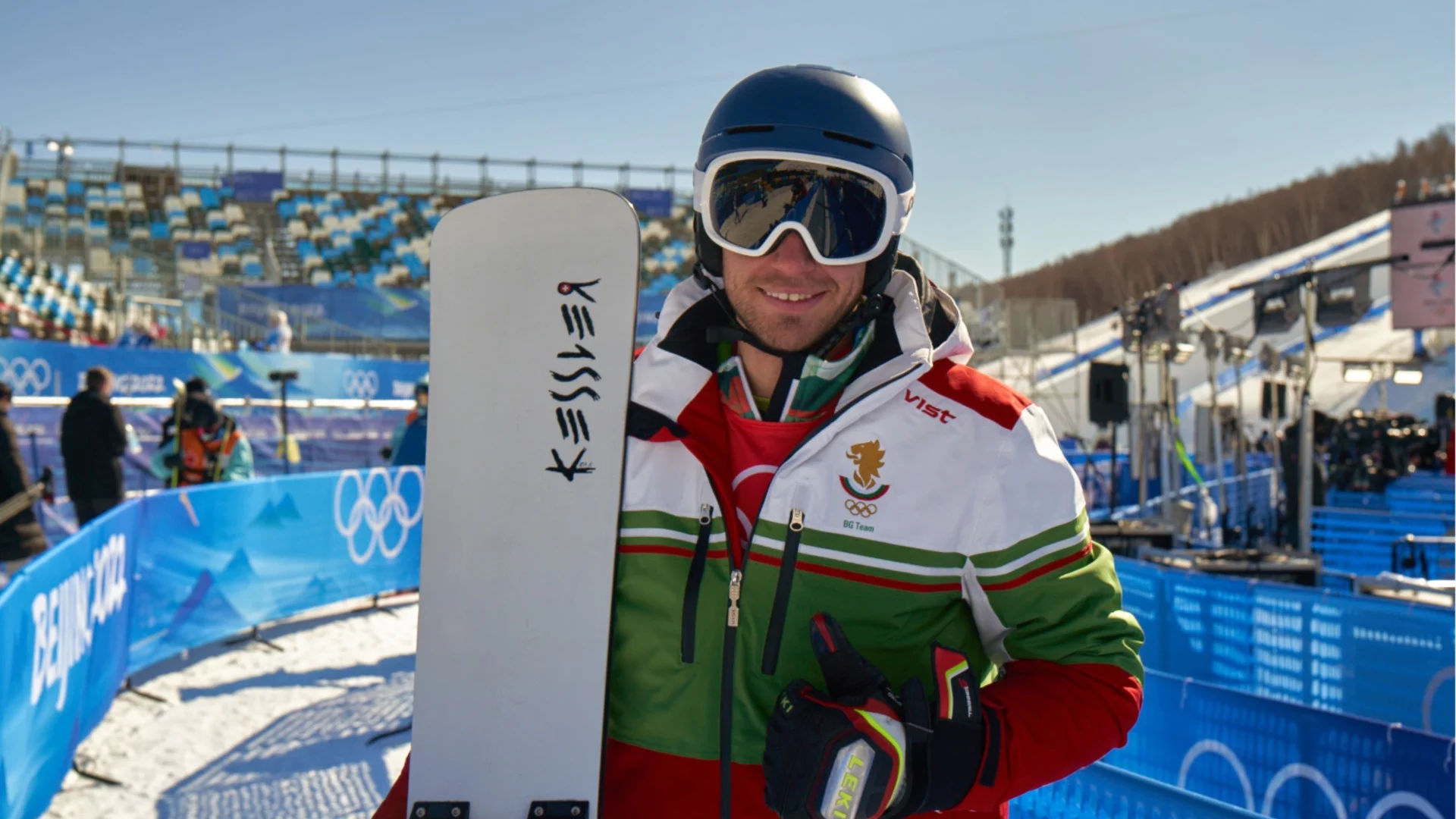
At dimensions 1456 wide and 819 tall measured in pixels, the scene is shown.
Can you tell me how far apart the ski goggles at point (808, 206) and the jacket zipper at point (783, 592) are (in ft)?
1.36

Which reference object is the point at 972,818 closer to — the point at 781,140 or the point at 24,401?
the point at 781,140

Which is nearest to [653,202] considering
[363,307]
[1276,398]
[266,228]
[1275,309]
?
[363,307]

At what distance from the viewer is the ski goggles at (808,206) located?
1.54 metres

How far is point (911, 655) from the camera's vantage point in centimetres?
144

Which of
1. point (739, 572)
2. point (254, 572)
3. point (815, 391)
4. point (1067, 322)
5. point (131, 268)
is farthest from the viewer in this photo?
point (131, 268)

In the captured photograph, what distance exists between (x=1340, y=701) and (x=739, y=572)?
4.50 meters

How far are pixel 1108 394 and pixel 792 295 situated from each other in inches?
347

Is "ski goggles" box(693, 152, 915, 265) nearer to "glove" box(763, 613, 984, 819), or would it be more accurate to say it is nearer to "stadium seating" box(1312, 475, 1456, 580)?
"glove" box(763, 613, 984, 819)

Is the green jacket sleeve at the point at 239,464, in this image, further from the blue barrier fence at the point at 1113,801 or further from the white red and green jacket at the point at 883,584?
the white red and green jacket at the point at 883,584

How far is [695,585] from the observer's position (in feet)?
4.72

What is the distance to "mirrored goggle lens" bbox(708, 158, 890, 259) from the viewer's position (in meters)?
1.54

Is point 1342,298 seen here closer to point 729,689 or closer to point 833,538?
point 833,538

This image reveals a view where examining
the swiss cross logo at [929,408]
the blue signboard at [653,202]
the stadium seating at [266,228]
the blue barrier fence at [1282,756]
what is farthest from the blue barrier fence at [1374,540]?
the blue signboard at [653,202]

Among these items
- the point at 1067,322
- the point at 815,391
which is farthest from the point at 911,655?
the point at 1067,322
